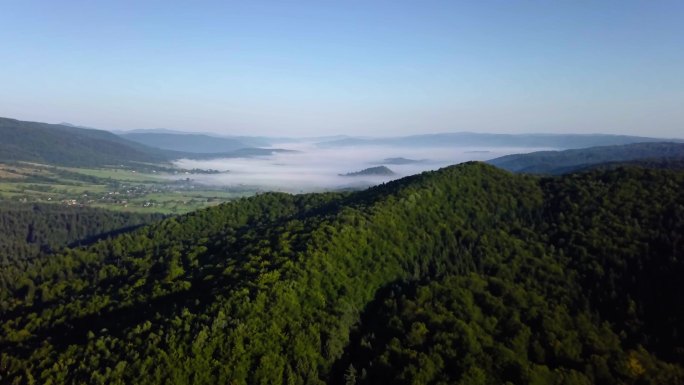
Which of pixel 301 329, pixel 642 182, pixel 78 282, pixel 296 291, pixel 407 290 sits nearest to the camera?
pixel 301 329

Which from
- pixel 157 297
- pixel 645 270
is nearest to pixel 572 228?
pixel 645 270

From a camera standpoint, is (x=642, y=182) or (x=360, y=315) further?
(x=642, y=182)

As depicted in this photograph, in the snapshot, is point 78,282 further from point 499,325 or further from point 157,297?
point 499,325

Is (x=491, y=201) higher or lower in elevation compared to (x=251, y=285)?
higher

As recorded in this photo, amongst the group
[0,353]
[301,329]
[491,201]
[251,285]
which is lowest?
[0,353]

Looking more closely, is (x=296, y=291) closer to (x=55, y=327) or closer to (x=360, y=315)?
(x=360, y=315)

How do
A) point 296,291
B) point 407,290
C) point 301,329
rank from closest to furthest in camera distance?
point 301,329 → point 296,291 → point 407,290

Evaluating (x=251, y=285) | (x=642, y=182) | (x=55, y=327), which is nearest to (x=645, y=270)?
(x=642, y=182)
